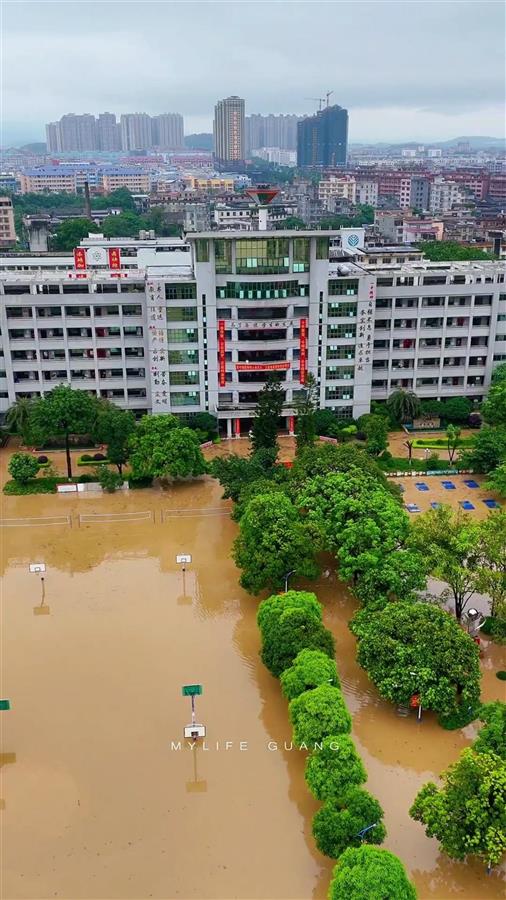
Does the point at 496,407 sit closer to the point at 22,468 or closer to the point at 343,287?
the point at 343,287

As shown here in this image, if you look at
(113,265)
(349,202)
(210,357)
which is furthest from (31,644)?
(349,202)

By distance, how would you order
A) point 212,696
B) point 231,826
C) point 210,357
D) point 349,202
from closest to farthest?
point 231,826, point 212,696, point 210,357, point 349,202

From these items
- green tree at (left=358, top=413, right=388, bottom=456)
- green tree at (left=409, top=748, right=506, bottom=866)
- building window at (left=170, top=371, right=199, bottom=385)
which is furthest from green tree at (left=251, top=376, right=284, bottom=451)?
green tree at (left=409, top=748, right=506, bottom=866)

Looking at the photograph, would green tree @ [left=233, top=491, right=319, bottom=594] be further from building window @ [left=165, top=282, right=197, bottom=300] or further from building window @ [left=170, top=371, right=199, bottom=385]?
building window @ [left=165, top=282, right=197, bottom=300]

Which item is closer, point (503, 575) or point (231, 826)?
point (231, 826)

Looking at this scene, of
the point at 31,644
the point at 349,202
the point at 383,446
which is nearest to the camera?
the point at 31,644

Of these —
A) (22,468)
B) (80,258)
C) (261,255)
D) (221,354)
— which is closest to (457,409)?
(221,354)

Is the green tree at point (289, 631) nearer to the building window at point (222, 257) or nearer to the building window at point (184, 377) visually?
the building window at point (184, 377)

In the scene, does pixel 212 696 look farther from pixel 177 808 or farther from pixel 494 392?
pixel 494 392
